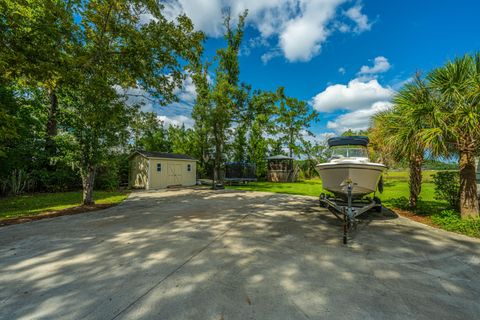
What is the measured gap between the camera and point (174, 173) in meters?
17.1

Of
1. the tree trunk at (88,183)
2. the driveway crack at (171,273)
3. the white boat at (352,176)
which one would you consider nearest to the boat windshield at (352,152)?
the white boat at (352,176)

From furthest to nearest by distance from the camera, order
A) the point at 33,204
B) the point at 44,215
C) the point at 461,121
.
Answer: the point at 33,204
the point at 44,215
the point at 461,121

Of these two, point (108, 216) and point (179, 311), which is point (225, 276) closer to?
point (179, 311)

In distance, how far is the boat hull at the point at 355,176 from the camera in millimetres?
4973

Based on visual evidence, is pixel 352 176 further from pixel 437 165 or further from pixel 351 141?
pixel 437 165

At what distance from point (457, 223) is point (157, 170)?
53.1ft

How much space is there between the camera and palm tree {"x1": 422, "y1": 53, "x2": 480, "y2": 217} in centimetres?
457

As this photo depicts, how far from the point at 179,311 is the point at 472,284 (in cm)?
344

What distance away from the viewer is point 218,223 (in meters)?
5.30

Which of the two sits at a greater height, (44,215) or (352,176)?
(352,176)

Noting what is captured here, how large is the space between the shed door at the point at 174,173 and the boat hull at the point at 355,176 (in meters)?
13.9

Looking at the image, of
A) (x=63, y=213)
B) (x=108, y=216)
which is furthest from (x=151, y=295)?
(x=63, y=213)

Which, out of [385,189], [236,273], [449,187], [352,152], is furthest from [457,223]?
[385,189]

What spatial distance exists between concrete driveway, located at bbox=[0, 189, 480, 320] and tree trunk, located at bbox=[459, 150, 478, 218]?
1.10m
